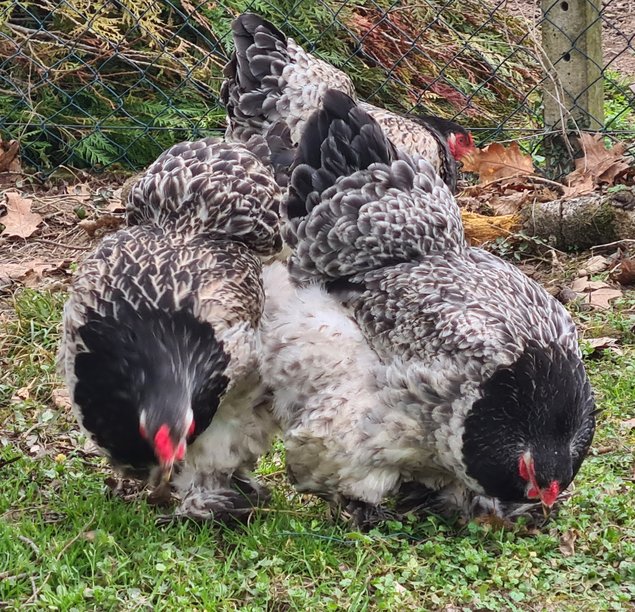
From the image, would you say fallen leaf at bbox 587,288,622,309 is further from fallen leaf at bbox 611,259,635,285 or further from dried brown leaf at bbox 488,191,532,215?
dried brown leaf at bbox 488,191,532,215

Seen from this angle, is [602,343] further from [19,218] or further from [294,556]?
[19,218]

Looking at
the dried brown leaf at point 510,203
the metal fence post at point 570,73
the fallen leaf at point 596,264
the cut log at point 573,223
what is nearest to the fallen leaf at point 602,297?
the fallen leaf at point 596,264

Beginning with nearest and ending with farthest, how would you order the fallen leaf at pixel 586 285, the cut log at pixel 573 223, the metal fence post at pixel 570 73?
1. the fallen leaf at pixel 586 285
2. the cut log at pixel 573 223
3. the metal fence post at pixel 570 73

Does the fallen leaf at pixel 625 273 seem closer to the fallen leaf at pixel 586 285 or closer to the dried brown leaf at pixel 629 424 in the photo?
the fallen leaf at pixel 586 285

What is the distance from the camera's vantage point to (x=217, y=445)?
3.56 m

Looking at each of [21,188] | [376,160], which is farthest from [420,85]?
[376,160]

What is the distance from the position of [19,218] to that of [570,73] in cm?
361

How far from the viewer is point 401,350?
3480 mm

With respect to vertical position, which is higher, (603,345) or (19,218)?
(603,345)

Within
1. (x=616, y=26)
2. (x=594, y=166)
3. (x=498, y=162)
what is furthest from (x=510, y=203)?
(x=616, y=26)

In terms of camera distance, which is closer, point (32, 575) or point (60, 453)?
point (32, 575)

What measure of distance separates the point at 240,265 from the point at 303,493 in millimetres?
886

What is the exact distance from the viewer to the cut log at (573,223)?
18.2 feet

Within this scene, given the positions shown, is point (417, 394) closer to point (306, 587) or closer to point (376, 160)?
point (306, 587)
